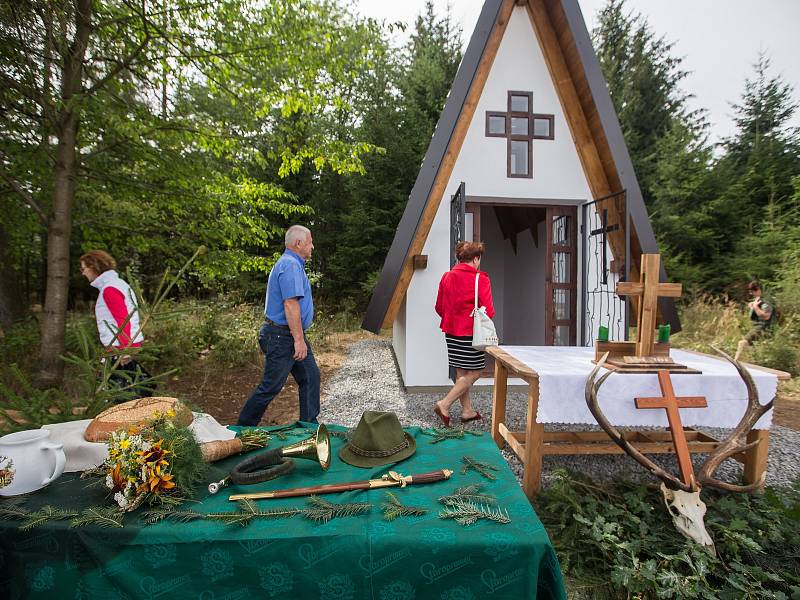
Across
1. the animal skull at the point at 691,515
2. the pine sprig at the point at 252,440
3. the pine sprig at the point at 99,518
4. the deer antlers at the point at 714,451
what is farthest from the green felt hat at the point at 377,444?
the animal skull at the point at 691,515

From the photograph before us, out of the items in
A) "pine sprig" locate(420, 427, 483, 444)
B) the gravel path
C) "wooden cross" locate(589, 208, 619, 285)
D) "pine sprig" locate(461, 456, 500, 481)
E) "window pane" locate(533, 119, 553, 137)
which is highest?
"window pane" locate(533, 119, 553, 137)

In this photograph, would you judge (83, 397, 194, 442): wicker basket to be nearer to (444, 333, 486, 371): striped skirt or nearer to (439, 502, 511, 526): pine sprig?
(439, 502, 511, 526): pine sprig

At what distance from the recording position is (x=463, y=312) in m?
4.21

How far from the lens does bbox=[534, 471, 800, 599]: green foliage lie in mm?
2010

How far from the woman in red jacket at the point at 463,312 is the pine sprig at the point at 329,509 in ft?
9.94

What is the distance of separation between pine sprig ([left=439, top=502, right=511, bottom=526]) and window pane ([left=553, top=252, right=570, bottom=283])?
5409 millimetres

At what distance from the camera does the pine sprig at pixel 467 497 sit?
1302mm

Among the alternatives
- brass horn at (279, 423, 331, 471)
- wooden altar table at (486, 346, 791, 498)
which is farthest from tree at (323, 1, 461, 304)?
brass horn at (279, 423, 331, 471)

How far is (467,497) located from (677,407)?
5.56 ft

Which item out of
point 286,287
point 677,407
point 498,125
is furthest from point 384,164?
point 677,407

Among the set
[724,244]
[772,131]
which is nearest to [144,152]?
[724,244]

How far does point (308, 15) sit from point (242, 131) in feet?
6.43

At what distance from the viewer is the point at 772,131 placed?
51.3 ft

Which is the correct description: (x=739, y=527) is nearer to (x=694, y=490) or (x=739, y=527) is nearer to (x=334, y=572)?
(x=694, y=490)
